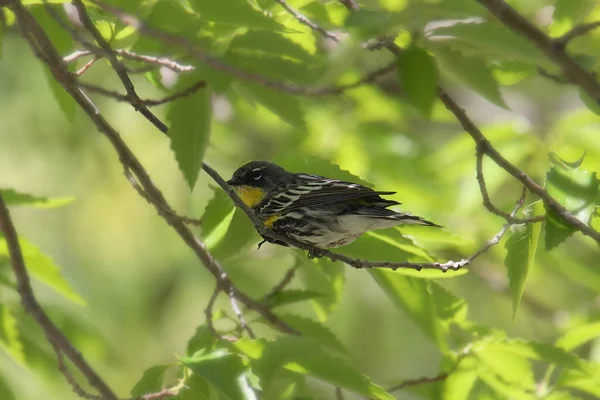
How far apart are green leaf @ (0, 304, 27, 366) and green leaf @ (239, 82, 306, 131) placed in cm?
143

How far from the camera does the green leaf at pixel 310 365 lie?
220cm

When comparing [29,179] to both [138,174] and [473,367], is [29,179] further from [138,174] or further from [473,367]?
[473,367]

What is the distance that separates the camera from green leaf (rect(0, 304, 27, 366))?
292cm

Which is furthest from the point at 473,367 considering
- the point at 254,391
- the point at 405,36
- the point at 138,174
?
the point at 138,174

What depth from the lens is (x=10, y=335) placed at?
294 centimetres

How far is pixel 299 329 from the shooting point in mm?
3051

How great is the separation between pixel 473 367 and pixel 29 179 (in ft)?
17.4

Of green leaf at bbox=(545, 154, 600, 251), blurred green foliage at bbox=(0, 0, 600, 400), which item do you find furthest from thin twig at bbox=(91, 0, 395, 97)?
green leaf at bbox=(545, 154, 600, 251)

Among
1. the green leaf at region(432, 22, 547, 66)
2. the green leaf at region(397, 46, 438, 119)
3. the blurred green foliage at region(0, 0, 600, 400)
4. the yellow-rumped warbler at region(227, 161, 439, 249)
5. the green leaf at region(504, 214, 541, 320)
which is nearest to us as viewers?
the green leaf at region(432, 22, 547, 66)

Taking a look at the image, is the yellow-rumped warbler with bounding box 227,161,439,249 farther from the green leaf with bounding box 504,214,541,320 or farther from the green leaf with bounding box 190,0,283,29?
the green leaf with bounding box 190,0,283,29

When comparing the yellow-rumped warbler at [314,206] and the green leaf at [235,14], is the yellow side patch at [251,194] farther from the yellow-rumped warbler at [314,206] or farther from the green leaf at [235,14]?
the green leaf at [235,14]

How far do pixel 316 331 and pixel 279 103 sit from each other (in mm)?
1133

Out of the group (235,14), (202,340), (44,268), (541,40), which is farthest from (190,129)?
(44,268)

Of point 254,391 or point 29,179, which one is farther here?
point 29,179
